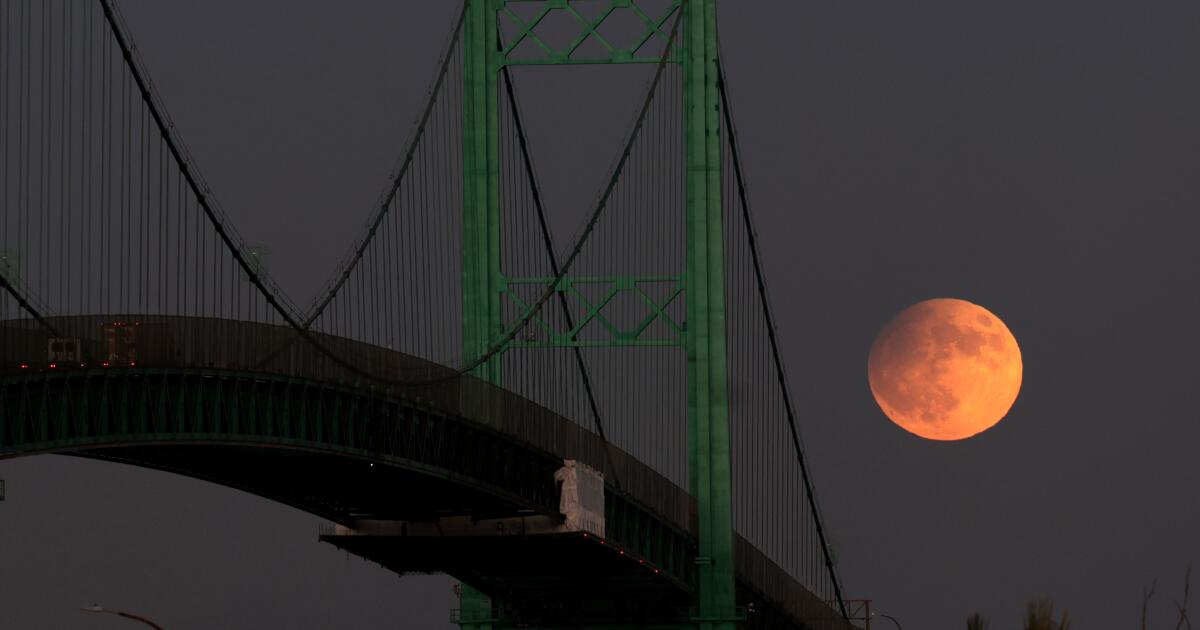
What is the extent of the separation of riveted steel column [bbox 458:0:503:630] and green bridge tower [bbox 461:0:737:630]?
0.03m

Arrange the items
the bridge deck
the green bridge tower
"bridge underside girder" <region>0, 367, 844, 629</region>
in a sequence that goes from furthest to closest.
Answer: the green bridge tower, "bridge underside girder" <region>0, 367, 844, 629</region>, the bridge deck

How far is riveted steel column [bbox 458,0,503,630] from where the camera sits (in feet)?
288

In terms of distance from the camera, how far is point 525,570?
85312 millimetres

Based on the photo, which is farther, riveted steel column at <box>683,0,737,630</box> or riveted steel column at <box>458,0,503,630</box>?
riveted steel column at <box>683,0,737,630</box>

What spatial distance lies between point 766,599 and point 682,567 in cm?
762

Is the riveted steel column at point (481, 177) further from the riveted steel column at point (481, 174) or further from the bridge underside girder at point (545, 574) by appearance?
the bridge underside girder at point (545, 574)

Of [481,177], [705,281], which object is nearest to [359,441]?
[481,177]

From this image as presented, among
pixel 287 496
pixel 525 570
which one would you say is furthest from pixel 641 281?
pixel 287 496

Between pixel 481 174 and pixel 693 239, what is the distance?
6.43 metres

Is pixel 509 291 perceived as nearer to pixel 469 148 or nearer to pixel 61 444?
pixel 469 148

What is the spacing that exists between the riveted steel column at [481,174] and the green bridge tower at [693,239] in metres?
0.03

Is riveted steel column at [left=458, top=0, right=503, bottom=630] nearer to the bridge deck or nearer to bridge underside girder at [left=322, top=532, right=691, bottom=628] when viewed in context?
bridge underside girder at [left=322, top=532, right=691, bottom=628]

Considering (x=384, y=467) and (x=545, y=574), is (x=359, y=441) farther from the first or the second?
(x=545, y=574)


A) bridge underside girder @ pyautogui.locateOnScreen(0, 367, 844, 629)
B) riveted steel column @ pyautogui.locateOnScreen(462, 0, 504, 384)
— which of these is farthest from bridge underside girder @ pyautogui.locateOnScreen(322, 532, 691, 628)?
riveted steel column @ pyautogui.locateOnScreen(462, 0, 504, 384)
